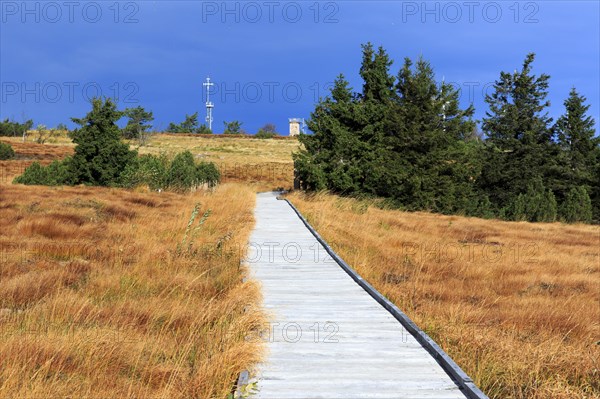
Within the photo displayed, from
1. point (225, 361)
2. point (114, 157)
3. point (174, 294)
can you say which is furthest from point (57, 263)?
point (114, 157)

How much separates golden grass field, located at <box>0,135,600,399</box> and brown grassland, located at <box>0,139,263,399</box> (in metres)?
0.02

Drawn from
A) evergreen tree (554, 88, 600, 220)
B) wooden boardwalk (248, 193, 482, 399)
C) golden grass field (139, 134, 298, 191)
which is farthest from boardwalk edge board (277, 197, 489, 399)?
evergreen tree (554, 88, 600, 220)

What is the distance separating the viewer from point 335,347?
16.0 feet

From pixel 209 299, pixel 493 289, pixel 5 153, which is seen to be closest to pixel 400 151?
pixel 493 289

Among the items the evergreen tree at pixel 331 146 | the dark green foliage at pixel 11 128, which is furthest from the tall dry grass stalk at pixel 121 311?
the dark green foliage at pixel 11 128

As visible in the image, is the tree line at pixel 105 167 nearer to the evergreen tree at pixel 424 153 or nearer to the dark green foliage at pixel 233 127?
the evergreen tree at pixel 424 153

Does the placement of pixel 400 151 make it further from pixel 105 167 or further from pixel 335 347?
pixel 335 347

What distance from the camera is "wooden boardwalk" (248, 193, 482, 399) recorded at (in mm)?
3928

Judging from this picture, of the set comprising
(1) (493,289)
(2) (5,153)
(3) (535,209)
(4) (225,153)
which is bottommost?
(1) (493,289)

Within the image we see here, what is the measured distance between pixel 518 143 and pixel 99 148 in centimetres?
2747

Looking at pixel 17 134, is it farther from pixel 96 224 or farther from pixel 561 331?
pixel 561 331

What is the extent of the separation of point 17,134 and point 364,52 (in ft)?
253

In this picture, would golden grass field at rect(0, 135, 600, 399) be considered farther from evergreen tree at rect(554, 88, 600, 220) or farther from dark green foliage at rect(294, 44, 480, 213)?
evergreen tree at rect(554, 88, 600, 220)

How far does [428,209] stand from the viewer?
26.9m
